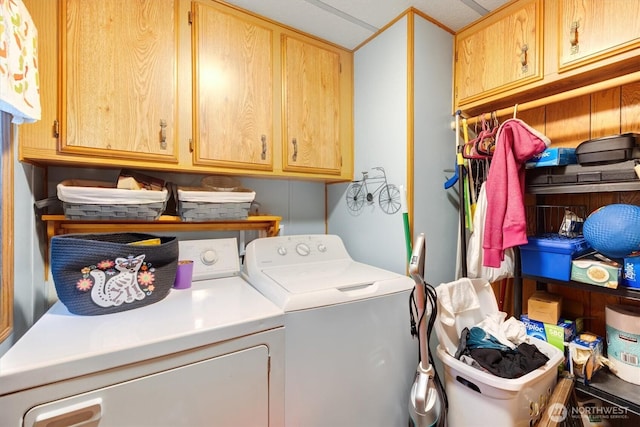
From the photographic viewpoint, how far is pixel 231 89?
59.4 inches

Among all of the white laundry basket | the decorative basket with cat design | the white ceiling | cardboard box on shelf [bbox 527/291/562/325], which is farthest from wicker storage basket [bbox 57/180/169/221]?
cardboard box on shelf [bbox 527/291/562/325]

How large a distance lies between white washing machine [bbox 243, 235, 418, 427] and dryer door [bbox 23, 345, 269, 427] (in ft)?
0.42

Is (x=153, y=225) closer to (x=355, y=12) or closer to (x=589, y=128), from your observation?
(x=355, y=12)

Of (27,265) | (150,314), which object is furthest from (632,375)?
(27,265)

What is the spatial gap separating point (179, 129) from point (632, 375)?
7.56 ft

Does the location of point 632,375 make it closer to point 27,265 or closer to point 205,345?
point 205,345

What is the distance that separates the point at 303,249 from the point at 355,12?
1376 mm

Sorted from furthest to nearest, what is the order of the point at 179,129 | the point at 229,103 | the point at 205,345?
the point at 229,103 → the point at 179,129 → the point at 205,345

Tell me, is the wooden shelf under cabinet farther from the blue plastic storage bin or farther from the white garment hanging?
the blue plastic storage bin

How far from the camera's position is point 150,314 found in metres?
1.01

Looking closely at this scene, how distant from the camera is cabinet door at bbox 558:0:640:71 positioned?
1.14 metres

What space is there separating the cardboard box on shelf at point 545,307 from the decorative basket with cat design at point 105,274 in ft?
5.99

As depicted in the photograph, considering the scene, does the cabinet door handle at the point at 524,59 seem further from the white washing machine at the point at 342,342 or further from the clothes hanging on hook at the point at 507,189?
the white washing machine at the point at 342,342

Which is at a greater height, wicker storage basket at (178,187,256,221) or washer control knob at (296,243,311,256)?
wicker storage basket at (178,187,256,221)
